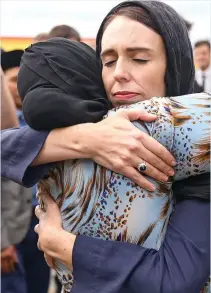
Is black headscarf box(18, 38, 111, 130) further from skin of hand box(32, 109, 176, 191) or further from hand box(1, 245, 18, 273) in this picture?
hand box(1, 245, 18, 273)

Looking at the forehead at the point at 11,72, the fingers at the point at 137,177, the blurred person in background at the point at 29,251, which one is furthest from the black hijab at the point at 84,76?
the forehead at the point at 11,72

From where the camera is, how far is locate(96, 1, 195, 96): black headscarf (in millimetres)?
1070

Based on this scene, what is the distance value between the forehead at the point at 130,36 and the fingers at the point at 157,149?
0.78 feet

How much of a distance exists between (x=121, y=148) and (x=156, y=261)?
0.25m

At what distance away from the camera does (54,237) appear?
104 cm

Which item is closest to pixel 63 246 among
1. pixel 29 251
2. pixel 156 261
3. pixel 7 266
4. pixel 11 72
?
pixel 156 261

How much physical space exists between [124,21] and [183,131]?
1.09 feet

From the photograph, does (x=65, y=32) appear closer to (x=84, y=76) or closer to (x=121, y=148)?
(x=84, y=76)

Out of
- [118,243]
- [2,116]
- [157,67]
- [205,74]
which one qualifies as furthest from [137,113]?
[205,74]

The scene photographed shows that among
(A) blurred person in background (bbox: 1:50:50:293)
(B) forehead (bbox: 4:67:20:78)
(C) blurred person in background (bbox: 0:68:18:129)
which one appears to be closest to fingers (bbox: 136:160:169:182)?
(C) blurred person in background (bbox: 0:68:18:129)

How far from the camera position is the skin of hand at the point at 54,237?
39.8 inches

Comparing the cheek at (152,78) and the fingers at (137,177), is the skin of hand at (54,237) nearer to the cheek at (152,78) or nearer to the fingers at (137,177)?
the fingers at (137,177)

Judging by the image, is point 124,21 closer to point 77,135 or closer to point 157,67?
point 157,67

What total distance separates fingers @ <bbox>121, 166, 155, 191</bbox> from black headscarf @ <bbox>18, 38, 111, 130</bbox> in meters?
0.16
